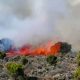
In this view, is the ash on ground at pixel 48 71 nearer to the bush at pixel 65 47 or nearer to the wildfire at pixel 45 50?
the bush at pixel 65 47

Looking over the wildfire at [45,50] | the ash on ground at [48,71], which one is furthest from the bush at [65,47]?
the ash on ground at [48,71]

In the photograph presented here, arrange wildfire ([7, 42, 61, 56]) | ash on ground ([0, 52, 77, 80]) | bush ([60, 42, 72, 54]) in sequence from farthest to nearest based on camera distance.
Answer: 1. wildfire ([7, 42, 61, 56])
2. bush ([60, 42, 72, 54])
3. ash on ground ([0, 52, 77, 80])

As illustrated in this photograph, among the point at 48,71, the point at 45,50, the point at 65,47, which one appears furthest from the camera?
the point at 45,50

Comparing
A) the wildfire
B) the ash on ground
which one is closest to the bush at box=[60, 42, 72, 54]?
the wildfire

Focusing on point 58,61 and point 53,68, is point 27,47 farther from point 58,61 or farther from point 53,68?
point 53,68

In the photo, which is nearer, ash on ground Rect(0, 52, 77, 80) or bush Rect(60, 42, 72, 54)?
ash on ground Rect(0, 52, 77, 80)

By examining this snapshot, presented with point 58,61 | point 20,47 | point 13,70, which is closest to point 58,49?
point 20,47

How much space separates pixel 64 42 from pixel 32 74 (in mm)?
73478

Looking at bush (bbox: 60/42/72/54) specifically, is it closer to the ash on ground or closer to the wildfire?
the wildfire

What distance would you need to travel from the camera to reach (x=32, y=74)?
367 ft

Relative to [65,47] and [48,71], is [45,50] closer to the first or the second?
[65,47]

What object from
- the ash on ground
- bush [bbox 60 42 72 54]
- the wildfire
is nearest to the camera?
the ash on ground

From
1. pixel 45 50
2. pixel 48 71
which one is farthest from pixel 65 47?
pixel 48 71

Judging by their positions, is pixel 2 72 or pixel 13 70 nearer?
pixel 13 70
